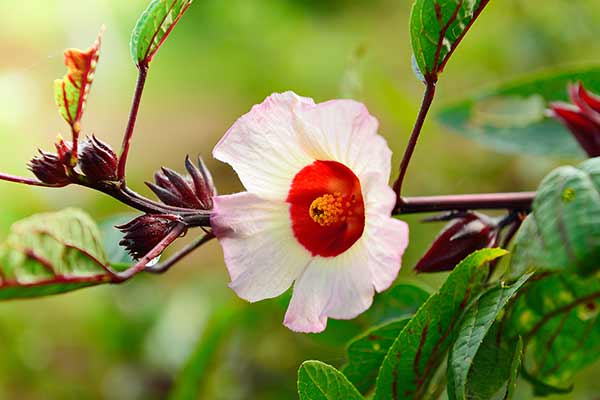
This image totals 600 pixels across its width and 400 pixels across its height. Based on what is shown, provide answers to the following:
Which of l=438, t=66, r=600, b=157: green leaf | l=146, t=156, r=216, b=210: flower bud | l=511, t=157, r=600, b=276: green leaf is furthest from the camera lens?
l=438, t=66, r=600, b=157: green leaf

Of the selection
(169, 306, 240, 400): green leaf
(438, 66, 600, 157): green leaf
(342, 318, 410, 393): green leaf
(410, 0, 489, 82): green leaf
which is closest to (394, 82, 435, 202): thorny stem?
(410, 0, 489, 82): green leaf

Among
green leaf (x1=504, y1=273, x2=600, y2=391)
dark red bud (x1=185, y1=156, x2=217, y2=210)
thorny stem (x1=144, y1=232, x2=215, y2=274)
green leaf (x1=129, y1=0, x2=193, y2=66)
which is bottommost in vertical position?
green leaf (x1=504, y1=273, x2=600, y2=391)

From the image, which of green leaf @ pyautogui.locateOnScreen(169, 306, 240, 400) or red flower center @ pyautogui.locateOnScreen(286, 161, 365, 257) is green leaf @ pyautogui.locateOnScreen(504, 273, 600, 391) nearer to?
red flower center @ pyautogui.locateOnScreen(286, 161, 365, 257)

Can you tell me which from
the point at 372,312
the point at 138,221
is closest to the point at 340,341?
the point at 372,312

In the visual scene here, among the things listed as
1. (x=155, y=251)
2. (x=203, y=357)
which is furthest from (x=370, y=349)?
(x=203, y=357)

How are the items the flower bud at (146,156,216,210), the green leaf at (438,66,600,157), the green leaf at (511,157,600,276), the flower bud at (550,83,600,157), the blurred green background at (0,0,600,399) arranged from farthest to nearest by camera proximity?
the blurred green background at (0,0,600,399)
the green leaf at (438,66,600,157)
the flower bud at (550,83,600,157)
the flower bud at (146,156,216,210)
the green leaf at (511,157,600,276)

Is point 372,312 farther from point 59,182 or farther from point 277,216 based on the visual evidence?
point 59,182

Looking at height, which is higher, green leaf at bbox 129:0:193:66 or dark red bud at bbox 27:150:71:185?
green leaf at bbox 129:0:193:66
